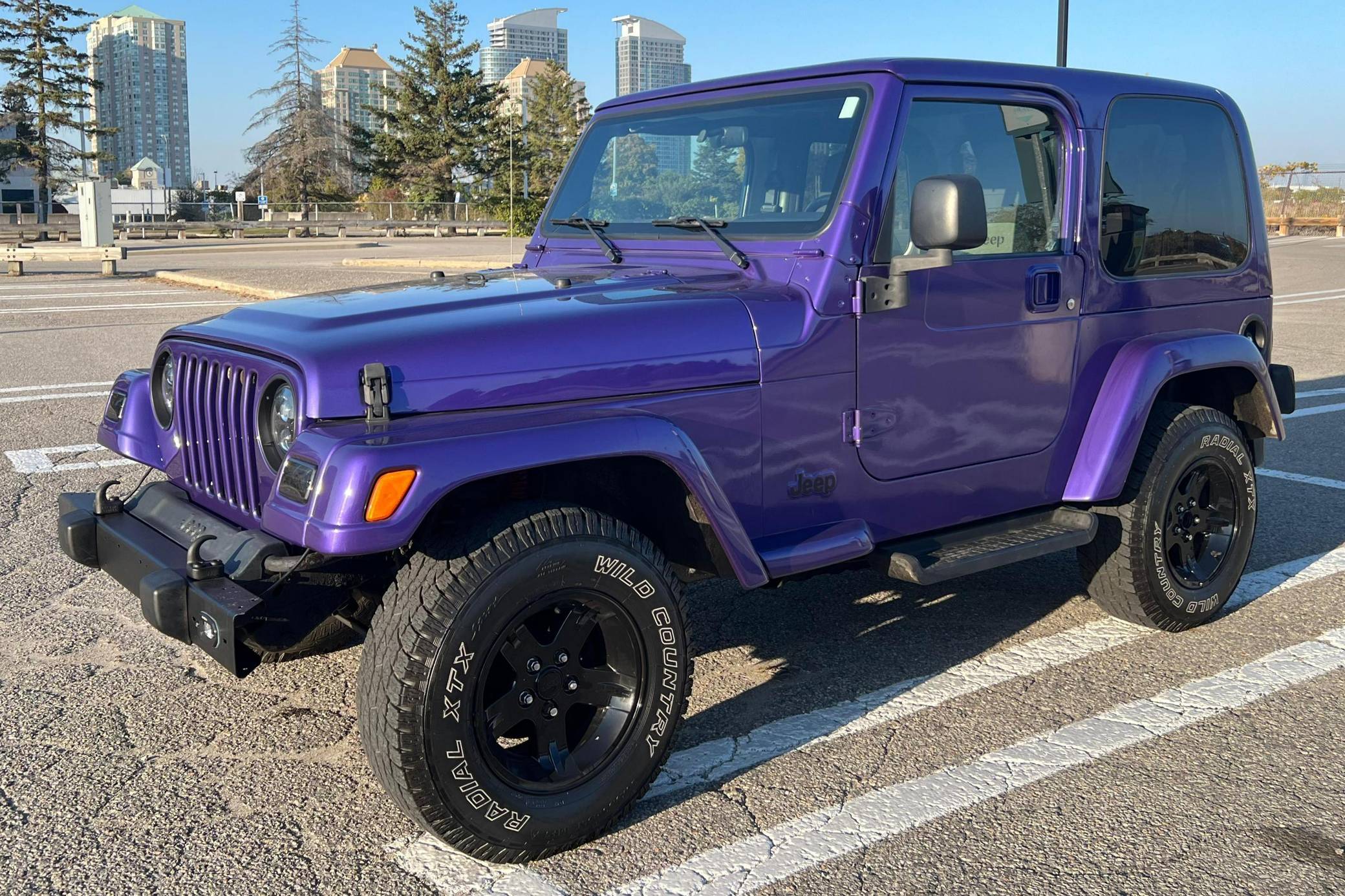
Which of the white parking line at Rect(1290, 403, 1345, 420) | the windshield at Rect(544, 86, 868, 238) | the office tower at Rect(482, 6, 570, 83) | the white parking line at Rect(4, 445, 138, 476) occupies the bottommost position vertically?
the white parking line at Rect(4, 445, 138, 476)

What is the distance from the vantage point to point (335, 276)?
69.9 ft

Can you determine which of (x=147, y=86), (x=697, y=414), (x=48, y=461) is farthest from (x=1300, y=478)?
(x=147, y=86)

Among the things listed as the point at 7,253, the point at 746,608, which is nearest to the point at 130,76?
the point at 7,253

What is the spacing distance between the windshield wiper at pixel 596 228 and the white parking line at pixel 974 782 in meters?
1.93

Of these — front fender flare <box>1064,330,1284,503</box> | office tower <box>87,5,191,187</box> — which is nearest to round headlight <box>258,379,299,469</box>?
front fender flare <box>1064,330,1284,503</box>

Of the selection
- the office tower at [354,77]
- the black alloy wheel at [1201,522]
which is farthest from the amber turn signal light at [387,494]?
the office tower at [354,77]

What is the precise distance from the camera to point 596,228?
4281 mm

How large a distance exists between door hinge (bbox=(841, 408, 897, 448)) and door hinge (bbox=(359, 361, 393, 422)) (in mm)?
1360

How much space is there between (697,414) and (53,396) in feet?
26.0

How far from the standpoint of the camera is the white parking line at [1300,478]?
6934mm

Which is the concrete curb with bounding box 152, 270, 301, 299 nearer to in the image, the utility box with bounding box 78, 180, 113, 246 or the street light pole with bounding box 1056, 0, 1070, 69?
the utility box with bounding box 78, 180, 113, 246

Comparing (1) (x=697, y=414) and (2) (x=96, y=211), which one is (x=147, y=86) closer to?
(2) (x=96, y=211)

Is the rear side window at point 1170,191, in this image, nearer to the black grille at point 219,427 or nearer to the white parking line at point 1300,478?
the white parking line at point 1300,478

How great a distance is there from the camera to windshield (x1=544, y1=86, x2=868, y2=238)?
3.70 m
